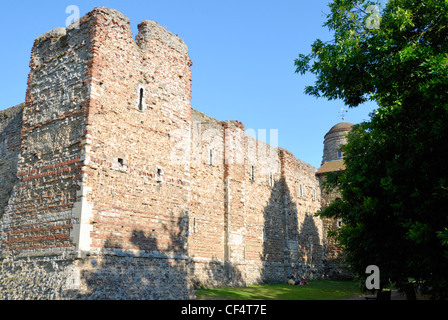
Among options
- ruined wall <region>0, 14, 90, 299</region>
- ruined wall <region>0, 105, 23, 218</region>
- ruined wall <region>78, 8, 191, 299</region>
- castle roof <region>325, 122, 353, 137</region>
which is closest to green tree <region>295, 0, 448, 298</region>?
ruined wall <region>78, 8, 191, 299</region>

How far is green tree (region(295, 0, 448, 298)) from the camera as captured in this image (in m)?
8.48

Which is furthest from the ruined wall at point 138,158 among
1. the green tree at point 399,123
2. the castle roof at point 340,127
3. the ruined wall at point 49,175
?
the castle roof at point 340,127

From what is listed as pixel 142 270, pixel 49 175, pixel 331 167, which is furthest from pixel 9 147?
pixel 331 167

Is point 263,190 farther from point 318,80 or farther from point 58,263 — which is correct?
point 58,263

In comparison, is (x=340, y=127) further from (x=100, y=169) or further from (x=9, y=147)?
(x=100, y=169)

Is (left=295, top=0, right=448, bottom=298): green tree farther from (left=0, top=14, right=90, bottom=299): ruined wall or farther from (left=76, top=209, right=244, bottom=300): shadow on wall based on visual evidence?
(left=0, top=14, right=90, bottom=299): ruined wall

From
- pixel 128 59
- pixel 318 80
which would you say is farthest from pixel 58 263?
pixel 318 80

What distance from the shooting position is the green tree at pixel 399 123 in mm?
8477

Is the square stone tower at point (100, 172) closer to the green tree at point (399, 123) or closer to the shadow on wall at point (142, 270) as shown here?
the shadow on wall at point (142, 270)

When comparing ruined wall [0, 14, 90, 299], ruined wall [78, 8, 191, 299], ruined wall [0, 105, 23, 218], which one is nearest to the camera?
ruined wall [0, 14, 90, 299]

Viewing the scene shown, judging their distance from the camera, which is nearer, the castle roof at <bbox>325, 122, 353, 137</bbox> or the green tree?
the green tree

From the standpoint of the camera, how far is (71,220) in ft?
38.3

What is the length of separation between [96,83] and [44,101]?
7.85 feet

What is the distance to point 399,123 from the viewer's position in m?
9.36
